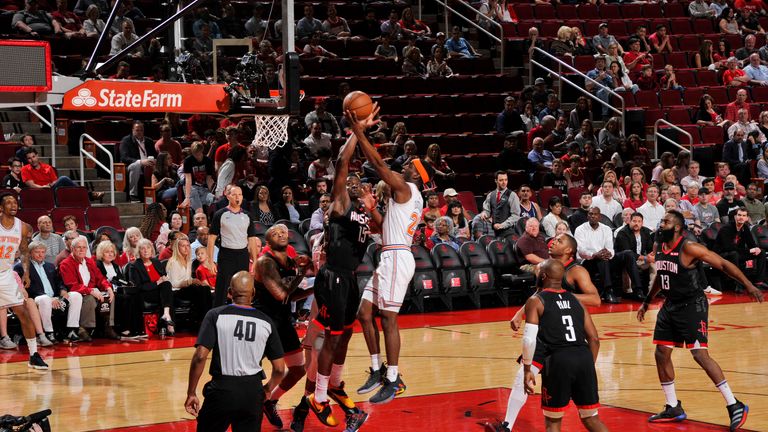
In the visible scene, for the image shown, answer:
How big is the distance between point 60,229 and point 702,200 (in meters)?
9.65

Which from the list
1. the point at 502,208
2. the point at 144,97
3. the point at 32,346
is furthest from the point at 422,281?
the point at 144,97

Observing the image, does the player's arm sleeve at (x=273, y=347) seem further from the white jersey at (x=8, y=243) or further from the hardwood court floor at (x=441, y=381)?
the white jersey at (x=8, y=243)

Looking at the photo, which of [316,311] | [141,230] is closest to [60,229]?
[141,230]

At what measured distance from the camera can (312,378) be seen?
357 inches

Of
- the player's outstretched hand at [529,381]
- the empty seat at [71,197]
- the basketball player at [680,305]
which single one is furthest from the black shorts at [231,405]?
the empty seat at [71,197]

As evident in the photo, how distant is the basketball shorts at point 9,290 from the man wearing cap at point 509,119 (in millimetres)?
10617

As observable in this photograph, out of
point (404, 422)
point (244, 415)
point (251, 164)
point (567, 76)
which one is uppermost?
point (567, 76)

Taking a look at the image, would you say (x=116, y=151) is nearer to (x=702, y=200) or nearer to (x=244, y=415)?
(x=702, y=200)

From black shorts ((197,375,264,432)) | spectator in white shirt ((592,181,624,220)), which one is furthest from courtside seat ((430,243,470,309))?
black shorts ((197,375,264,432))

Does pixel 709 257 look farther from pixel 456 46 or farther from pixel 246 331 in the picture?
pixel 456 46

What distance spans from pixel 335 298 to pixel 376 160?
113 centimetres

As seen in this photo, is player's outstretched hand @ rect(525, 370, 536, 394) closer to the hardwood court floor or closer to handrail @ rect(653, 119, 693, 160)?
the hardwood court floor

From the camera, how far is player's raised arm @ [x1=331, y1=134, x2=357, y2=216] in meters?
8.59

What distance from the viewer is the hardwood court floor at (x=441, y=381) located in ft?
30.2
